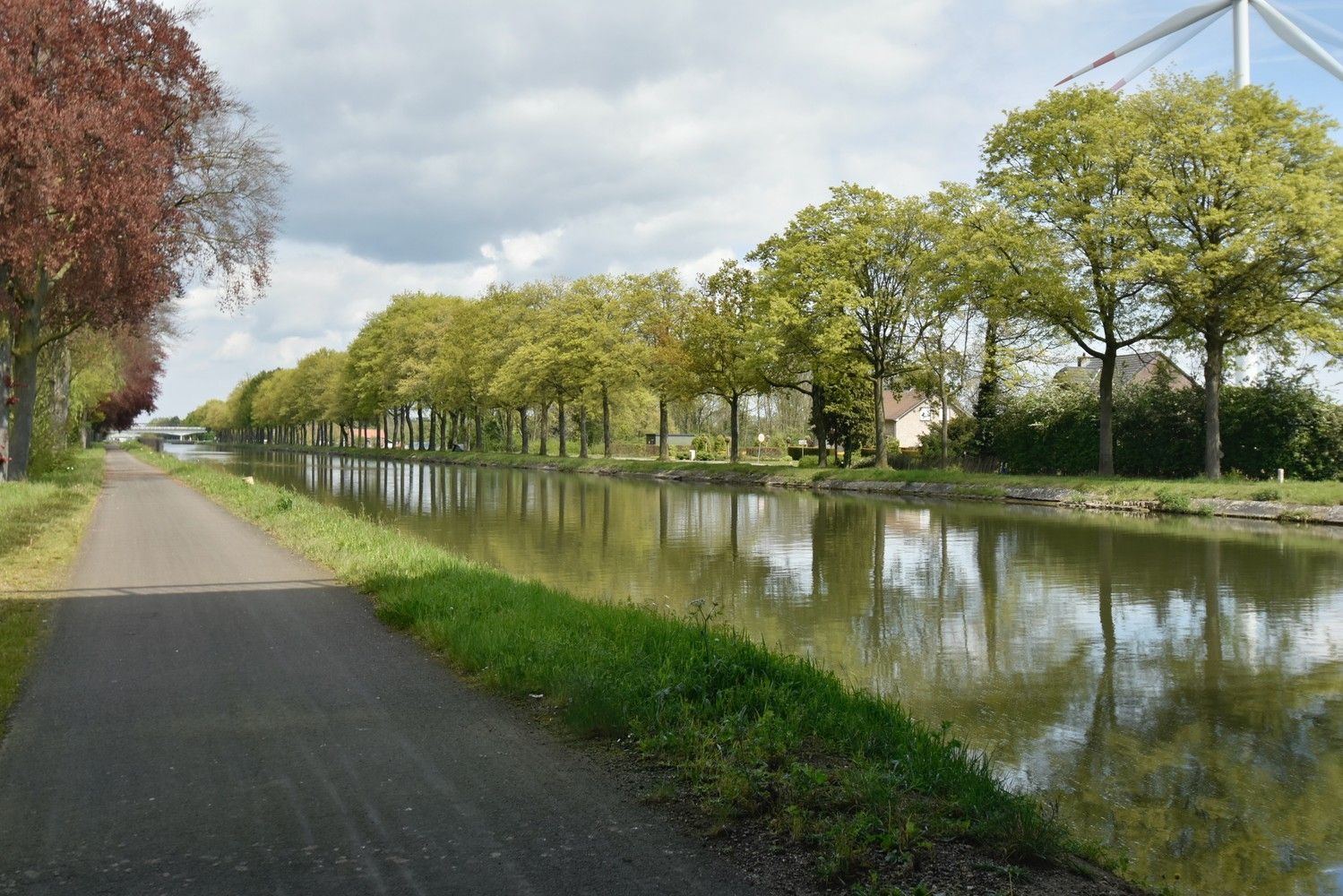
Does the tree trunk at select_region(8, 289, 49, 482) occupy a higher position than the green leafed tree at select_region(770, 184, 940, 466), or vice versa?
the green leafed tree at select_region(770, 184, 940, 466)

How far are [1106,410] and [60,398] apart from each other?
1529 inches

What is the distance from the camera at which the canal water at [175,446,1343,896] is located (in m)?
6.16

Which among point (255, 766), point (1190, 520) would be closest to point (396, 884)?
point (255, 766)

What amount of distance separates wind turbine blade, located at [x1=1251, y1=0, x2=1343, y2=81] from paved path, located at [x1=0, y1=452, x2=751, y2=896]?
31.9 m

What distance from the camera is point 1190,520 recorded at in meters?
25.7

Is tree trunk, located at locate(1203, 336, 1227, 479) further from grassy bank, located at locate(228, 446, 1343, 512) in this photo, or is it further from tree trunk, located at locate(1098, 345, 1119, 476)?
tree trunk, located at locate(1098, 345, 1119, 476)

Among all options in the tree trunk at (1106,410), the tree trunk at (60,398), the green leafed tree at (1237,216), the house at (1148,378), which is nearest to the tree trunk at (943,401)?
the house at (1148,378)

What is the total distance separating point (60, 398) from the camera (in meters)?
39.6

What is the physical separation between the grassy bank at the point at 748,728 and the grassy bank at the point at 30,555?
10.4 feet

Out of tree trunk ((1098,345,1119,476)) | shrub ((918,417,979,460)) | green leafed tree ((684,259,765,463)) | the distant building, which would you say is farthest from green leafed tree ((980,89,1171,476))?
the distant building

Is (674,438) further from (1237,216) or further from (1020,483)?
(1237,216)

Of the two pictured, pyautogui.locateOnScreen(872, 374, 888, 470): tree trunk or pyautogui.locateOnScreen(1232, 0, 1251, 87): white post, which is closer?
pyautogui.locateOnScreen(1232, 0, 1251, 87): white post

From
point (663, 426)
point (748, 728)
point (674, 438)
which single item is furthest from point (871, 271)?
point (674, 438)

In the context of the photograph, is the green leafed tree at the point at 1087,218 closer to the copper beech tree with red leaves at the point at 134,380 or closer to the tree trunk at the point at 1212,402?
the tree trunk at the point at 1212,402
